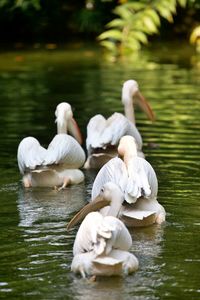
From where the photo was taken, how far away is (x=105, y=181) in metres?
7.67

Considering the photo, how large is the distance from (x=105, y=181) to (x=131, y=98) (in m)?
3.73

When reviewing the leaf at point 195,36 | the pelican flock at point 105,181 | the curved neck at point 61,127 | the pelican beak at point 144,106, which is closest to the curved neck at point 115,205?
the pelican flock at point 105,181

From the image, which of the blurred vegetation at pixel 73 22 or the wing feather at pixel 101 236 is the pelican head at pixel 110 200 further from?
the blurred vegetation at pixel 73 22

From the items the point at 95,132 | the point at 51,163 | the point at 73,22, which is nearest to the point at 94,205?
the point at 51,163

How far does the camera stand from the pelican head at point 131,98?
11.1 m

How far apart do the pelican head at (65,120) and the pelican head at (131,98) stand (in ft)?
2.39

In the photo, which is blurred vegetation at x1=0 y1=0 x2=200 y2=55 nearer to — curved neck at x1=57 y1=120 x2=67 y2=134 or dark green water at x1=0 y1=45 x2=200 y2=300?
dark green water at x1=0 y1=45 x2=200 y2=300

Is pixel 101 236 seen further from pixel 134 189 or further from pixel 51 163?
pixel 51 163

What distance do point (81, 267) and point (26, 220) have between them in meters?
1.75

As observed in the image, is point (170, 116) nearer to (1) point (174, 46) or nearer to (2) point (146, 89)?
(2) point (146, 89)

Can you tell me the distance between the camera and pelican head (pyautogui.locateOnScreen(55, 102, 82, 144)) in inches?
402

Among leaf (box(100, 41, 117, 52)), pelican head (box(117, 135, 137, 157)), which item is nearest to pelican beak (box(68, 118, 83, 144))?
pelican head (box(117, 135, 137, 157))

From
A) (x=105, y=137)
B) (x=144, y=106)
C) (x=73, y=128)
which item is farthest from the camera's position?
(x=144, y=106)

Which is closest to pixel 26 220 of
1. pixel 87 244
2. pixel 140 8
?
pixel 87 244
